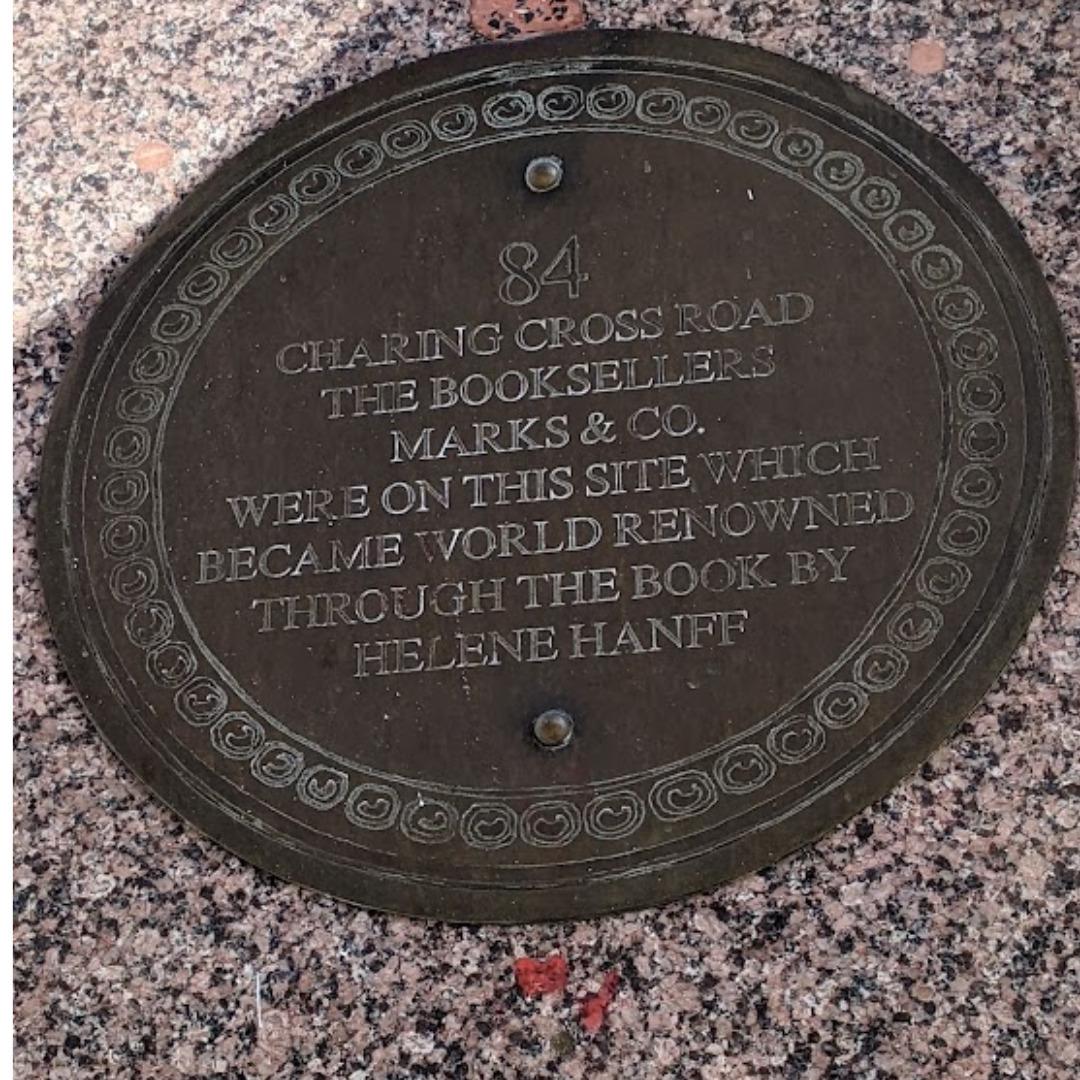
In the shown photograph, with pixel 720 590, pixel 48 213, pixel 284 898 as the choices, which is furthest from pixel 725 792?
pixel 48 213

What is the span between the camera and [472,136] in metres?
4.95

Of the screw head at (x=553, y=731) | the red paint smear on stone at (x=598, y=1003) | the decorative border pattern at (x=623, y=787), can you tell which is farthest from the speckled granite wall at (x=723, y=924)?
the screw head at (x=553, y=731)

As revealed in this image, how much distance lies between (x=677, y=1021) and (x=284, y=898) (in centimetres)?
69

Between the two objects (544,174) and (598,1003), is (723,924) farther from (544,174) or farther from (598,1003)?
(544,174)

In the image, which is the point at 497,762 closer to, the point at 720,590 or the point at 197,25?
the point at 720,590

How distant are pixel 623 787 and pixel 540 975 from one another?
33cm

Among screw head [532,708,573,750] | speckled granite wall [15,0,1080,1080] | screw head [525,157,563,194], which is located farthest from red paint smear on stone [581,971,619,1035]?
screw head [525,157,563,194]

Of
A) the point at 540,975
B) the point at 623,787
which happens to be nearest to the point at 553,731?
the point at 623,787

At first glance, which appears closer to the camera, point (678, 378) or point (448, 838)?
point (448, 838)

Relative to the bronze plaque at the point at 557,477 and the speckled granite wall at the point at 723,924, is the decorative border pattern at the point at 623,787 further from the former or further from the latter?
the speckled granite wall at the point at 723,924

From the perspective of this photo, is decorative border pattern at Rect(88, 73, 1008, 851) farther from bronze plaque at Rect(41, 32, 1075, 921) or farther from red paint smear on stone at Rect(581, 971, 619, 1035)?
red paint smear on stone at Rect(581, 971, 619, 1035)

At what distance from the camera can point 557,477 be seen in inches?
179

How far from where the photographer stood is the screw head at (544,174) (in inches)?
190

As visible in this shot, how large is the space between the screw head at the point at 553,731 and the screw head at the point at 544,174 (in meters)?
1.06
